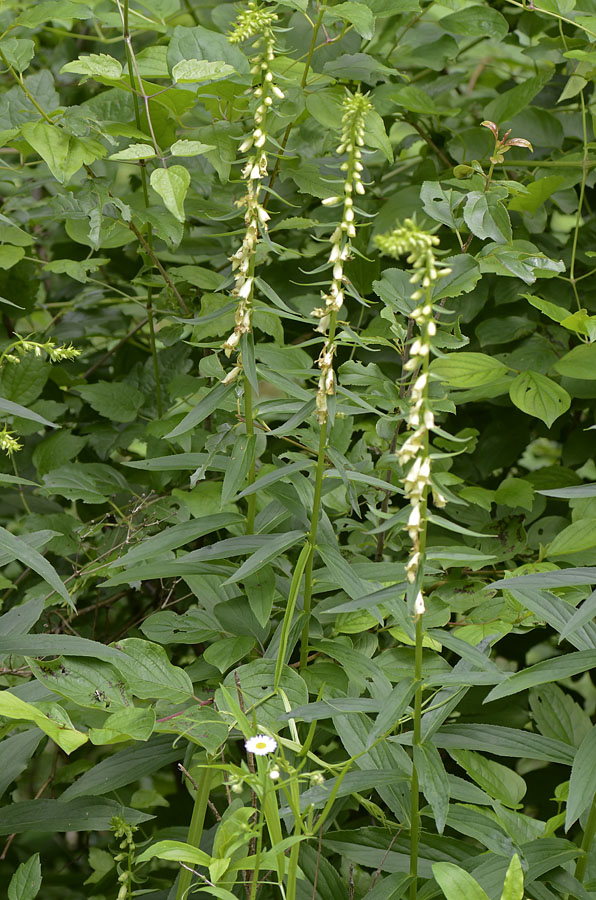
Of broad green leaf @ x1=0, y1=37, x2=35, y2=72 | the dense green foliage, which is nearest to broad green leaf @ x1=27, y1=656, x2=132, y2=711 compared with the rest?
the dense green foliage

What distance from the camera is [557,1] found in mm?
1589

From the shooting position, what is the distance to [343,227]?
997mm

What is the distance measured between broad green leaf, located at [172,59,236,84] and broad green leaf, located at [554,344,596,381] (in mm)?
802

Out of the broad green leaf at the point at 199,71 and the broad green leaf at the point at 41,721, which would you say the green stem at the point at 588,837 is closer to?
the broad green leaf at the point at 41,721

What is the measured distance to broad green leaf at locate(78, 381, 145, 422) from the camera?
5.94 feet

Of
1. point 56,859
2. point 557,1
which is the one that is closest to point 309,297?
point 557,1

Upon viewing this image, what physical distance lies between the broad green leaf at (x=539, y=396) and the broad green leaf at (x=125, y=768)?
84cm

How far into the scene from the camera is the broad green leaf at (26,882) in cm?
120

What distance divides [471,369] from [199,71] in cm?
70

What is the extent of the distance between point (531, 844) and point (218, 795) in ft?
2.09

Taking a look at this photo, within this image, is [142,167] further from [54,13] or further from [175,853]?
[175,853]

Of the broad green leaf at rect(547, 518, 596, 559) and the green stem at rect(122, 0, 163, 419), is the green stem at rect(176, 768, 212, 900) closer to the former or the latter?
the broad green leaf at rect(547, 518, 596, 559)

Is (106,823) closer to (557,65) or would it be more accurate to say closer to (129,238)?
(129,238)

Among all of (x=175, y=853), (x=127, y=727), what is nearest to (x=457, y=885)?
(x=175, y=853)
